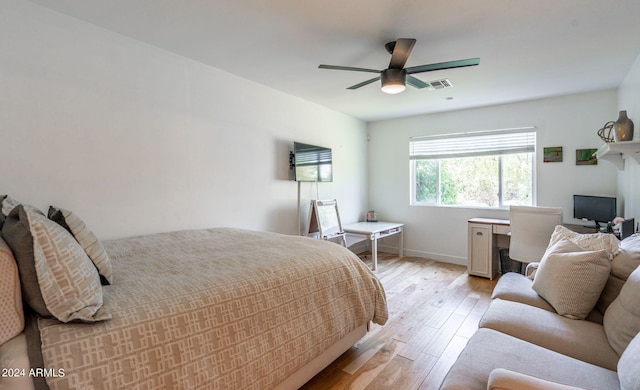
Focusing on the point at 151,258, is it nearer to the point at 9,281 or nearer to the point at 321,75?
the point at 9,281

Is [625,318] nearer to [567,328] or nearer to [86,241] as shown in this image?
[567,328]

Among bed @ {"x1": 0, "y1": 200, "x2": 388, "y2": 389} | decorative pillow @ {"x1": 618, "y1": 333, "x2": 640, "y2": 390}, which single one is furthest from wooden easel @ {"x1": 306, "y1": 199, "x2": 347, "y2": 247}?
decorative pillow @ {"x1": 618, "y1": 333, "x2": 640, "y2": 390}

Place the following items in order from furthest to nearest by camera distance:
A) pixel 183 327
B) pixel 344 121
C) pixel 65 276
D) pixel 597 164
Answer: pixel 344 121
pixel 597 164
pixel 183 327
pixel 65 276

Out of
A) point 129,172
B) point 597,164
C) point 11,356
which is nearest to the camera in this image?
point 11,356

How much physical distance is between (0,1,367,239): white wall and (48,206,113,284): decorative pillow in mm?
999

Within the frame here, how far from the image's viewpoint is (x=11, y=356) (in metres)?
0.90

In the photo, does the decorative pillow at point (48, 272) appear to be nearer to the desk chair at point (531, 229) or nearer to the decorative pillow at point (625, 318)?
the decorative pillow at point (625, 318)

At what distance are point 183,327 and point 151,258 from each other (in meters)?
0.85

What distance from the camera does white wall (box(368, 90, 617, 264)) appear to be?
374cm

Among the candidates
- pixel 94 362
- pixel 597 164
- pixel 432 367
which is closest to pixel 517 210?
pixel 597 164

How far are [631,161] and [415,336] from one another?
2.75 meters

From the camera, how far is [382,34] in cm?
233

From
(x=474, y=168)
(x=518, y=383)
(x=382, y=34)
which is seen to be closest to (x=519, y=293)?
(x=518, y=383)

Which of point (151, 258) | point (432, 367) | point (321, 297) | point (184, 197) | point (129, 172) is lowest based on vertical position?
point (432, 367)
